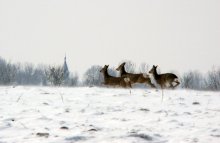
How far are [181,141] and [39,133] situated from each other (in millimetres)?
2254

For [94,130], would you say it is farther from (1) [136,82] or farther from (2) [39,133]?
(1) [136,82]

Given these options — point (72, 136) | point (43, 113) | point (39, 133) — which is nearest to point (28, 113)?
point (43, 113)

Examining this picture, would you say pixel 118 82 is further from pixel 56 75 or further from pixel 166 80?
pixel 56 75

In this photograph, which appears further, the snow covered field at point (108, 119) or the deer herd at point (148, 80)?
the deer herd at point (148, 80)

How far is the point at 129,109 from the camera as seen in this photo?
307 inches

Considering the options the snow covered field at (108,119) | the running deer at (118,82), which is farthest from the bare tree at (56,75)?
the snow covered field at (108,119)

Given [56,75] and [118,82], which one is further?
[56,75]

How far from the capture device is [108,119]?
673 cm

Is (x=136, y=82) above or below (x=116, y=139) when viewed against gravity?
above

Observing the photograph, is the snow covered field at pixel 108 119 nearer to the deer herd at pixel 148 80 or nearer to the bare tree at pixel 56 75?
the deer herd at pixel 148 80

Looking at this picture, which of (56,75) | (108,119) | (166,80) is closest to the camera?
(108,119)

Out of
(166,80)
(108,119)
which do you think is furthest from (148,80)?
(108,119)

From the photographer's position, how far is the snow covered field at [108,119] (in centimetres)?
520

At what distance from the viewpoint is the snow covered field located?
5195mm
